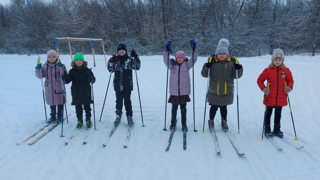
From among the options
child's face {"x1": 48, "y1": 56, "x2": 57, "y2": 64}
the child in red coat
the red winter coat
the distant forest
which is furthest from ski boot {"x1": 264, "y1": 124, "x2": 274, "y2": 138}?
the distant forest

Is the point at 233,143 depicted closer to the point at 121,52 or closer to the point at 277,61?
the point at 277,61

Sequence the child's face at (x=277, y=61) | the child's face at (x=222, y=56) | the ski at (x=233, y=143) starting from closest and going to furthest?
the ski at (x=233, y=143) → the child's face at (x=277, y=61) → the child's face at (x=222, y=56)

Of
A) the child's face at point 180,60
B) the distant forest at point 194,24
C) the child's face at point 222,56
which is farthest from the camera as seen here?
the distant forest at point 194,24

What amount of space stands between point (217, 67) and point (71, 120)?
3.45 metres

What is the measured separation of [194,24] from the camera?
19.1 meters

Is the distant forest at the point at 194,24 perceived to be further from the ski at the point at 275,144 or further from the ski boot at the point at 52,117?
the ski boot at the point at 52,117

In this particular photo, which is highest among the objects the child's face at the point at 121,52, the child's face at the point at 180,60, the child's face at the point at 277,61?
the child's face at the point at 121,52

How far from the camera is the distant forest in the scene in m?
17.8

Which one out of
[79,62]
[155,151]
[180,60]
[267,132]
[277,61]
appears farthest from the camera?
[79,62]

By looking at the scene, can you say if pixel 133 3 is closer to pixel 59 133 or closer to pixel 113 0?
pixel 113 0

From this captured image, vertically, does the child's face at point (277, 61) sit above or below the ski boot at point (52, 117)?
above

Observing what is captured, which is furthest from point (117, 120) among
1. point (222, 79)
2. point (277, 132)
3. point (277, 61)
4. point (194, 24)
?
point (194, 24)

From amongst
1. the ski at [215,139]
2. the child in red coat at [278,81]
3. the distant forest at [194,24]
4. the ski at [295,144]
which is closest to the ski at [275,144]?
the ski at [295,144]

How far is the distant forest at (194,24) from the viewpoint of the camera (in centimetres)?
1781
